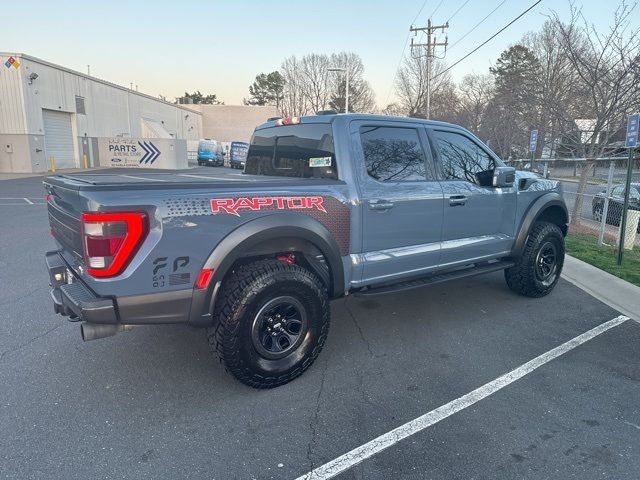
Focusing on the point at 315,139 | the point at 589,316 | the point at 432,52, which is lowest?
the point at 589,316

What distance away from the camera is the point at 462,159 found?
4473 millimetres

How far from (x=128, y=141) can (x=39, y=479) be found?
33.1m

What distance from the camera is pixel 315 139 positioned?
12.5ft

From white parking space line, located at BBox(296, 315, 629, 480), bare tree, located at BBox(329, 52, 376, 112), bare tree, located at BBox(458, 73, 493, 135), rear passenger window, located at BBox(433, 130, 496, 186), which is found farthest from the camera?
bare tree, located at BBox(329, 52, 376, 112)

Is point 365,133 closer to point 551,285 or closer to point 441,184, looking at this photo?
point 441,184

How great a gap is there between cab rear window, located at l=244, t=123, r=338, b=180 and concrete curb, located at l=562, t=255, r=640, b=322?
12.2 feet

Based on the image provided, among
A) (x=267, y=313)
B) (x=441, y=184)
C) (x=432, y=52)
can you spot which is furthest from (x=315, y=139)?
(x=432, y=52)

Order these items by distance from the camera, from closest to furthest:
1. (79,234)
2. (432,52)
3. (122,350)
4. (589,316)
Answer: (79,234)
(122,350)
(589,316)
(432,52)

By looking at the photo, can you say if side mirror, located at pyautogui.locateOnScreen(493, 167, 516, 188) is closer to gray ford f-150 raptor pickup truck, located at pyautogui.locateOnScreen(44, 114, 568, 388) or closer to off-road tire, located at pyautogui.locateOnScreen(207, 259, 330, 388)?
gray ford f-150 raptor pickup truck, located at pyautogui.locateOnScreen(44, 114, 568, 388)

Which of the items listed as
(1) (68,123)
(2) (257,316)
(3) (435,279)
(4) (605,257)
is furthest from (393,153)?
(1) (68,123)

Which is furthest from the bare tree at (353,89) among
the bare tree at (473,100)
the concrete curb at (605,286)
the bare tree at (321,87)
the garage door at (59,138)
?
the concrete curb at (605,286)

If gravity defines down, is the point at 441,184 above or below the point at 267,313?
above

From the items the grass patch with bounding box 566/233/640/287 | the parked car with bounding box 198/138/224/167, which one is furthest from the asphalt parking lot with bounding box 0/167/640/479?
the parked car with bounding box 198/138/224/167

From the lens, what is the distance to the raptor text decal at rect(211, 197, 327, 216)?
2.80 m
